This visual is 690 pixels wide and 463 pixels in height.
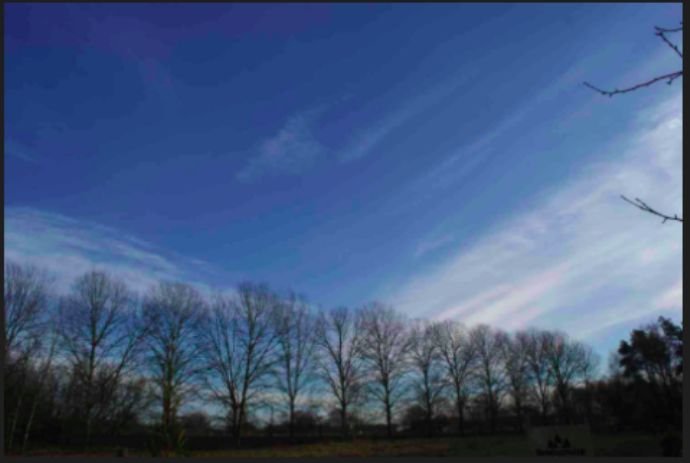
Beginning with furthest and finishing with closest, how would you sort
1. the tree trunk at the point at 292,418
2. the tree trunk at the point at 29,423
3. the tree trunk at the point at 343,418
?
the tree trunk at the point at 343,418, the tree trunk at the point at 292,418, the tree trunk at the point at 29,423

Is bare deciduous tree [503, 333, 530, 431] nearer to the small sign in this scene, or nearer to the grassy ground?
the grassy ground

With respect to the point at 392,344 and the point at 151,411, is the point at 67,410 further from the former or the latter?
the point at 392,344

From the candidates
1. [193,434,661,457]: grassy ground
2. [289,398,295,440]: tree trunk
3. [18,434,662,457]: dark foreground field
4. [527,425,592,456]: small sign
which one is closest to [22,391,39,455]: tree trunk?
[18,434,662,457]: dark foreground field

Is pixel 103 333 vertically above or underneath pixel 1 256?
above

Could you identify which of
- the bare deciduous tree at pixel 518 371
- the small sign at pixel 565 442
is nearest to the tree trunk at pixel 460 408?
the bare deciduous tree at pixel 518 371

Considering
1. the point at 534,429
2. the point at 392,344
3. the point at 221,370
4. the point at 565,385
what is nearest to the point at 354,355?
the point at 392,344

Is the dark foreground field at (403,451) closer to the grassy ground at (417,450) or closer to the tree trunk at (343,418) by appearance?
the grassy ground at (417,450)

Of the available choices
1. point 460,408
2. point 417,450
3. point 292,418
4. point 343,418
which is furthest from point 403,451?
point 460,408

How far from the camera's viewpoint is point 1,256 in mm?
5148

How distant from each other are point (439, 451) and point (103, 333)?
23.3 metres

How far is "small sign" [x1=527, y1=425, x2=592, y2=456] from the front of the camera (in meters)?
11.8

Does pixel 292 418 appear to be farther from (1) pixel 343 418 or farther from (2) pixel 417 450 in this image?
(2) pixel 417 450

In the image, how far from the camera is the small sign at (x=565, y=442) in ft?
38.8

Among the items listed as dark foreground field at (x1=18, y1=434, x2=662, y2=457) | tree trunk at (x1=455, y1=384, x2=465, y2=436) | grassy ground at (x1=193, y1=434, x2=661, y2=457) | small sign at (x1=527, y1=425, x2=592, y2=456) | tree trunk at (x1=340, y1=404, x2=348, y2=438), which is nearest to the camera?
small sign at (x1=527, y1=425, x2=592, y2=456)
